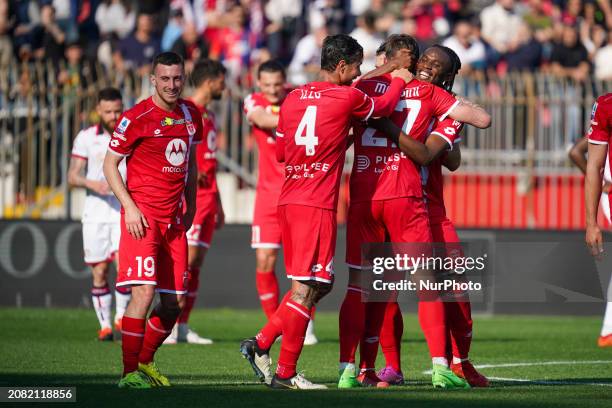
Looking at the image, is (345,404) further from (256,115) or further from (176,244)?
(256,115)

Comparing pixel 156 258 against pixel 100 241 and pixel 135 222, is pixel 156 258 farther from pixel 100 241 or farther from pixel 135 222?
pixel 100 241

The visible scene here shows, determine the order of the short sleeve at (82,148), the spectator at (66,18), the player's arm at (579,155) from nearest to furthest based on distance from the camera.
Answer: the player's arm at (579,155) < the short sleeve at (82,148) < the spectator at (66,18)

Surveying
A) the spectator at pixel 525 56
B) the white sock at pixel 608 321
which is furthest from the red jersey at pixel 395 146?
the spectator at pixel 525 56

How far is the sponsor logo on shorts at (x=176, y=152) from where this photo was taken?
30.8ft

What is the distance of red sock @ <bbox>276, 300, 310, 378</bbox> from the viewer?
883cm

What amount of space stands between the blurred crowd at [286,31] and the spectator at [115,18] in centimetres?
2

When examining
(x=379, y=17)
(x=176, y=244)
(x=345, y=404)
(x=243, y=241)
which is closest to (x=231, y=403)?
(x=345, y=404)

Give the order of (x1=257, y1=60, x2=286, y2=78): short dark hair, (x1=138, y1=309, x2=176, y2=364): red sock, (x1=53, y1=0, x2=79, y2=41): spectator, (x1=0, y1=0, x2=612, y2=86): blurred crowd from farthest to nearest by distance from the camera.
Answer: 1. (x1=53, y1=0, x2=79, y2=41): spectator
2. (x1=0, y1=0, x2=612, y2=86): blurred crowd
3. (x1=257, y1=60, x2=286, y2=78): short dark hair
4. (x1=138, y1=309, x2=176, y2=364): red sock

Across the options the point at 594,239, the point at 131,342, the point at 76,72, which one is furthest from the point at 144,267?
the point at 76,72

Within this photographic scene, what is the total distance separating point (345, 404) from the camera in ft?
26.5

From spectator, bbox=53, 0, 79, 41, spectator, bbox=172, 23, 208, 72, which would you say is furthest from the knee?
spectator, bbox=53, 0, 79, 41

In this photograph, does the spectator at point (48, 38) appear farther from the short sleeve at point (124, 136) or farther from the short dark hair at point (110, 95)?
the short sleeve at point (124, 136)

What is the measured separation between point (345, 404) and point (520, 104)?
12081 millimetres

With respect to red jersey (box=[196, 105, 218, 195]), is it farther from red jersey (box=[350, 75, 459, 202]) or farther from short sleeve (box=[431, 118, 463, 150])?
short sleeve (box=[431, 118, 463, 150])
